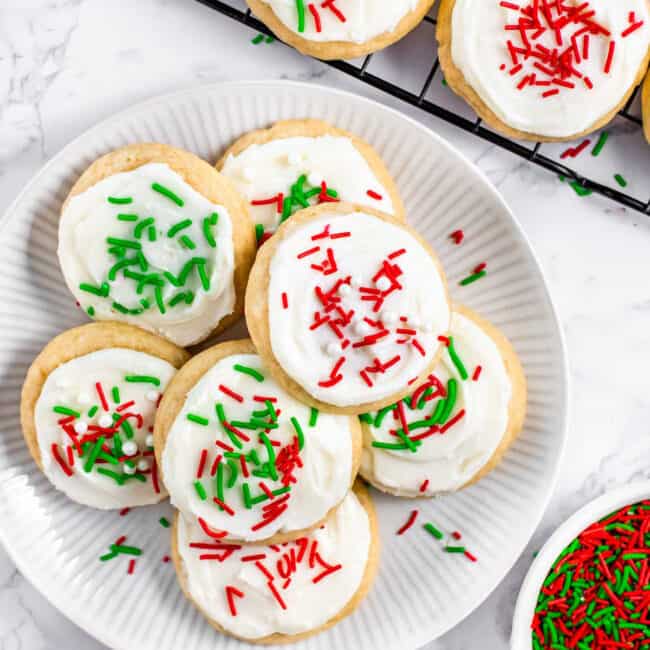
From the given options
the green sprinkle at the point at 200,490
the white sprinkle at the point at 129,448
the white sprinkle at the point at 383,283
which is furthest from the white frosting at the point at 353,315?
the white sprinkle at the point at 129,448

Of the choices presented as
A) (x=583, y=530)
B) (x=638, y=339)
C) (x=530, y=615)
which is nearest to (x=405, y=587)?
(x=530, y=615)

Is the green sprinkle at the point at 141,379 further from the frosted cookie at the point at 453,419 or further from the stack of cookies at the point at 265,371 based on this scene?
the frosted cookie at the point at 453,419

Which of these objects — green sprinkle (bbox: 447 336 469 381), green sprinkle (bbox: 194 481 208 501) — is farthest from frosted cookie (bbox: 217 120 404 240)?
green sprinkle (bbox: 194 481 208 501)

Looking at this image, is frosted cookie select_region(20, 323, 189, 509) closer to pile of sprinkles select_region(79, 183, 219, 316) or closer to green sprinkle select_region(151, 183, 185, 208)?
pile of sprinkles select_region(79, 183, 219, 316)

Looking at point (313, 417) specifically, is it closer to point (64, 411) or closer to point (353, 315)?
point (353, 315)

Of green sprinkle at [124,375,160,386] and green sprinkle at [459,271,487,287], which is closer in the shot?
green sprinkle at [124,375,160,386]

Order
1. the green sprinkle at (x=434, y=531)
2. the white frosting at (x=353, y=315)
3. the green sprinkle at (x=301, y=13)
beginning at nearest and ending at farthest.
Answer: the white frosting at (x=353, y=315), the green sprinkle at (x=301, y=13), the green sprinkle at (x=434, y=531)

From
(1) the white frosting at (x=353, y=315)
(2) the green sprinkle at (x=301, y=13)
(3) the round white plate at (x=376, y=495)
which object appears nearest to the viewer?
(1) the white frosting at (x=353, y=315)
